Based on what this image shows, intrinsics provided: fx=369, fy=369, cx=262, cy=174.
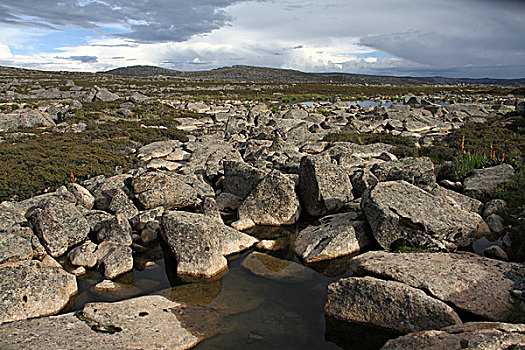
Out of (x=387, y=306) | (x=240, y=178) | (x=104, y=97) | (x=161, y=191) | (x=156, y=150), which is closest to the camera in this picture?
(x=387, y=306)

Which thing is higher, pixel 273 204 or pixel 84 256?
pixel 273 204

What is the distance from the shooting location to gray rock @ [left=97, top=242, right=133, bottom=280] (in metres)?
11.9

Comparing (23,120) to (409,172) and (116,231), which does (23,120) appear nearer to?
(116,231)

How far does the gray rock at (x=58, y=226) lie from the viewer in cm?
1298

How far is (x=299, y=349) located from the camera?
864 cm

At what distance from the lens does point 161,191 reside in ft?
54.5

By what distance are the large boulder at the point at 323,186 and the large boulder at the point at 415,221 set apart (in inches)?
119

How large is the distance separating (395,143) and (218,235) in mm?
21383

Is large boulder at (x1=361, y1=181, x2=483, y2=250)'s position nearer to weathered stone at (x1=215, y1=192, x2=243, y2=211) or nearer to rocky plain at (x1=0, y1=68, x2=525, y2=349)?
rocky plain at (x1=0, y1=68, x2=525, y2=349)

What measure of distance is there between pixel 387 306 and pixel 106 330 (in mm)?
6676

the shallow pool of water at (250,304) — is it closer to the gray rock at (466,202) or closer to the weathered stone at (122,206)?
the weathered stone at (122,206)

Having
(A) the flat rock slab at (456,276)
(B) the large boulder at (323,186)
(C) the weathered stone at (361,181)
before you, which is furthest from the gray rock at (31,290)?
(C) the weathered stone at (361,181)

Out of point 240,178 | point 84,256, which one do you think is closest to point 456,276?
point 240,178

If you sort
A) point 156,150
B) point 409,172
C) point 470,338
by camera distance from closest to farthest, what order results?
point 470,338, point 409,172, point 156,150
